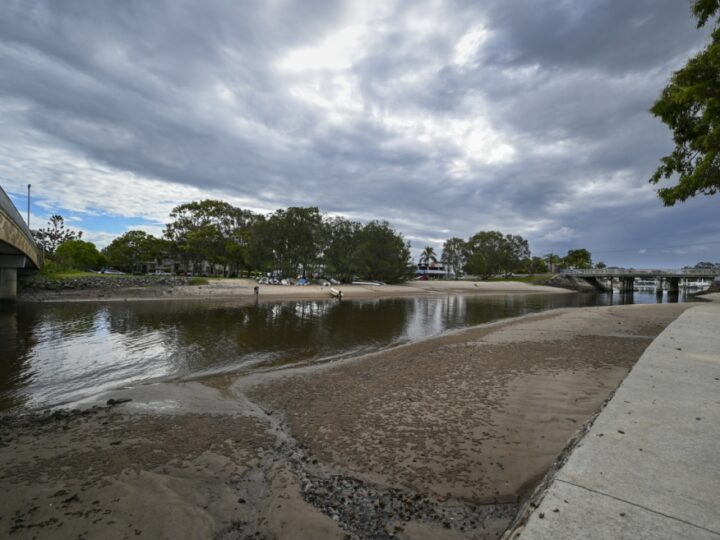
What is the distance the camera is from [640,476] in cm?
313

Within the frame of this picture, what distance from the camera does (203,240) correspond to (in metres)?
65.9

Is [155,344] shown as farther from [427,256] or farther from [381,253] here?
[427,256]

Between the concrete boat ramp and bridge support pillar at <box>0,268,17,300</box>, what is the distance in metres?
49.4

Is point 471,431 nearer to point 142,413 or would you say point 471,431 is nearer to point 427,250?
point 142,413

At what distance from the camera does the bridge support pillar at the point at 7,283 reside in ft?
115

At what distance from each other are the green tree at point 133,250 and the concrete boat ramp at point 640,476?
85952mm

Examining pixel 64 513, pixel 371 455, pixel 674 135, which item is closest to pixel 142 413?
pixel 64 513

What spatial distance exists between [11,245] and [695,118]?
133ft

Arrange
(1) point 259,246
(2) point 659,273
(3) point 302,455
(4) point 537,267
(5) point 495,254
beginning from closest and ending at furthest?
(3) point 302,455 → (1) point 259,246 → (2) point 659,273 → (5) point 495,254 → (4) point 537,267

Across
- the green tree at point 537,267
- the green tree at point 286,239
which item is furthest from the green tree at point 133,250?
the green tree at point 537,267

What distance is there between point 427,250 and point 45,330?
454ft

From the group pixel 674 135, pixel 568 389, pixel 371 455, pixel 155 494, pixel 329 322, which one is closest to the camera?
pixel 155 494

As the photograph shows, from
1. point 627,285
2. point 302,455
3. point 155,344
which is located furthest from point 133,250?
point 627,285

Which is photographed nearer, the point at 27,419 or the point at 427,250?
the point at 27,419
